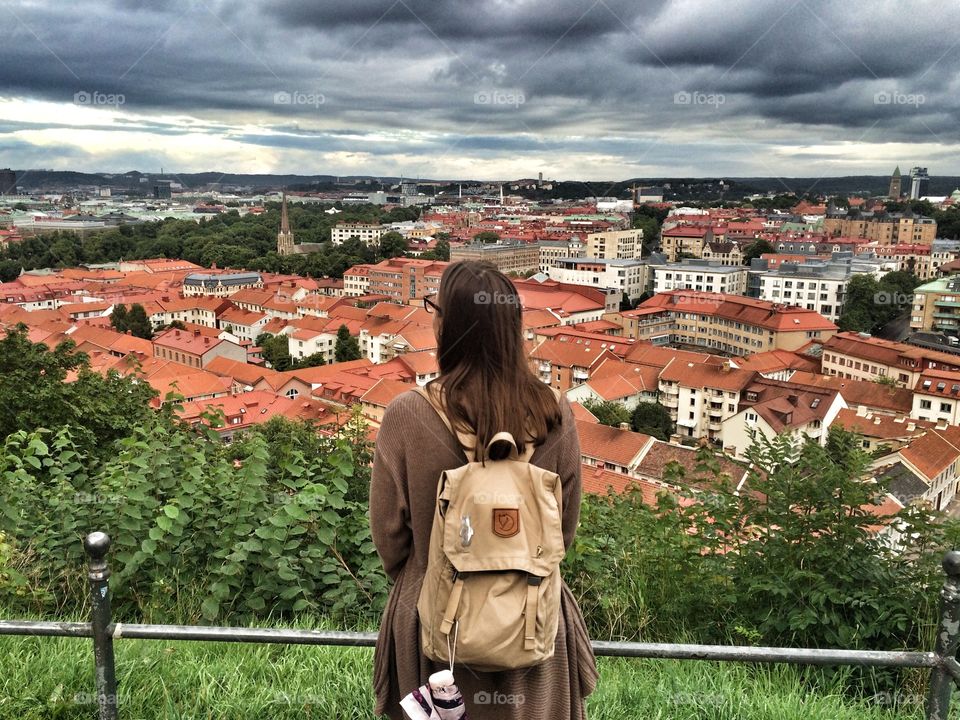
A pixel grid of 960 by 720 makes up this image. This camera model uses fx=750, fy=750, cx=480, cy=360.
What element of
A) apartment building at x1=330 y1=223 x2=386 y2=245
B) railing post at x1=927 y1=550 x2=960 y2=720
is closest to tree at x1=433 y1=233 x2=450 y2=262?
apartment building at x1=330 y1=223 x2=386 y2=245

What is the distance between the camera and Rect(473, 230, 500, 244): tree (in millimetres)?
63688

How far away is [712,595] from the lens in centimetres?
251

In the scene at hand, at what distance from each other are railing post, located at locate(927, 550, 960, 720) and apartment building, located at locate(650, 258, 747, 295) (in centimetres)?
4826

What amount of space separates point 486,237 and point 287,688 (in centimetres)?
6393

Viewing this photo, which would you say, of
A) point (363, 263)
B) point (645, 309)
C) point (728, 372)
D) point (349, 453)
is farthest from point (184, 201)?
point (349, 453)

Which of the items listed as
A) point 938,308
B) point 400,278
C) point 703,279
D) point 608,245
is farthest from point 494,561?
point 608,245

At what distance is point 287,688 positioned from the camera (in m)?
2.00

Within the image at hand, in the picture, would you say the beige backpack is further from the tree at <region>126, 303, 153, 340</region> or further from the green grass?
the tree at <region>126, 303, 153, 340</region>

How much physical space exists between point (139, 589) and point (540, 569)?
6.51 ft

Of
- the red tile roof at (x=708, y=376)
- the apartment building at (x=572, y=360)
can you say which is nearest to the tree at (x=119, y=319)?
the apartment building at (x=572, y=360)
